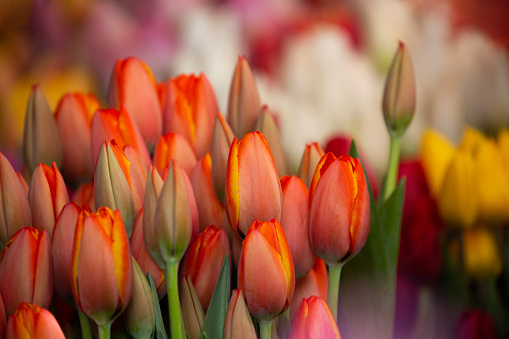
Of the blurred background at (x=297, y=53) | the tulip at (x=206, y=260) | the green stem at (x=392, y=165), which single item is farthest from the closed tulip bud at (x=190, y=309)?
the blurred background at (x=297, y=53)

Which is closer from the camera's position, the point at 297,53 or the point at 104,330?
the point at 104,330

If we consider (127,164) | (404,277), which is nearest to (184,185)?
(127,164)

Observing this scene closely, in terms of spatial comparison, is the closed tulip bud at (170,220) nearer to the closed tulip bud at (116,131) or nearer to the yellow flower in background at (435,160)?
the closed tulip bud at (116,131)

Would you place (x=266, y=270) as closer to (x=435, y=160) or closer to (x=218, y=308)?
(x=218, y=308)

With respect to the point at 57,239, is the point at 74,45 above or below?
above

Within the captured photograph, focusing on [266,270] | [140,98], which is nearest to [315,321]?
[266,270]

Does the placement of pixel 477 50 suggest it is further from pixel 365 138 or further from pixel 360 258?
pixel 360 258

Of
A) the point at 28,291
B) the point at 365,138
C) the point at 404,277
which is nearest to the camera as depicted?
the point at 28,291

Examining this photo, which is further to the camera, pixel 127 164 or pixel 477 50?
pixel 477 50
